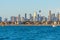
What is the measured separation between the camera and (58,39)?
62625 mm

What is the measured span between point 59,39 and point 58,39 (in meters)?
0.23

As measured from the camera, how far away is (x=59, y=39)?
2459 inches
